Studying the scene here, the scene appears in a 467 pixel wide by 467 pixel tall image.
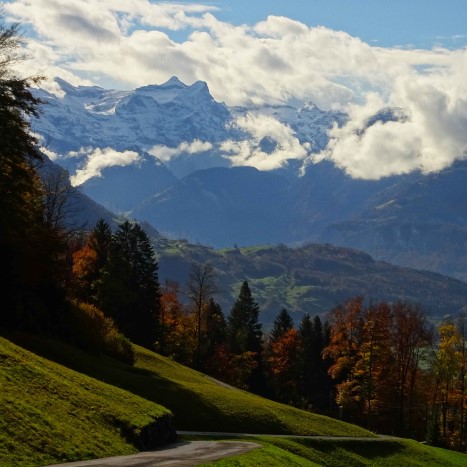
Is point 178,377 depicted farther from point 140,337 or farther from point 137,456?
point 137,456

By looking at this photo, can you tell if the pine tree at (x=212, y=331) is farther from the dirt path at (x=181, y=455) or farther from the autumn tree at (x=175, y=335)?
the dirt path at (x=181, y=455)

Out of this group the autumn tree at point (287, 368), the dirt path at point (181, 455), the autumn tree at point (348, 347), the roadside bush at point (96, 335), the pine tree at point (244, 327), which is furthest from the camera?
the pine tree at point (244, 327)

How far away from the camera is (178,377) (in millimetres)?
73000

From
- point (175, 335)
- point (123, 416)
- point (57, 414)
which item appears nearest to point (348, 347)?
point (175, 335)

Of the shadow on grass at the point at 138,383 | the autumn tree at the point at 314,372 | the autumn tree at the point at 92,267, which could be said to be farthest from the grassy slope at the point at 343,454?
the autumn tree at the point at 314,372

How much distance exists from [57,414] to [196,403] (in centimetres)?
2615

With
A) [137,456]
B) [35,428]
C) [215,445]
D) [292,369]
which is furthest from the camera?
[292,369]

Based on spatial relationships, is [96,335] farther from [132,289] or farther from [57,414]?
[132,289]

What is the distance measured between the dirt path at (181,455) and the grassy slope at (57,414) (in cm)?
81

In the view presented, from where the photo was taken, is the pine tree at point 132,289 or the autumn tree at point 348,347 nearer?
the pine tree at point 132,289

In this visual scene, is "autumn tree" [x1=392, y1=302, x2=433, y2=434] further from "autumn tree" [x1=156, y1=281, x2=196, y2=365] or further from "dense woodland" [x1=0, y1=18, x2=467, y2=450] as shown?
"autumn tree" [x1=156, y1=281, x2=196, y2=365]

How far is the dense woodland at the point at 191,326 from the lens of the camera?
52719 millimetres

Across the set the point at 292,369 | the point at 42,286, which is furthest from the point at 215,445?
the point at 292,369

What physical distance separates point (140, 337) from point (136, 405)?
2255 inches
